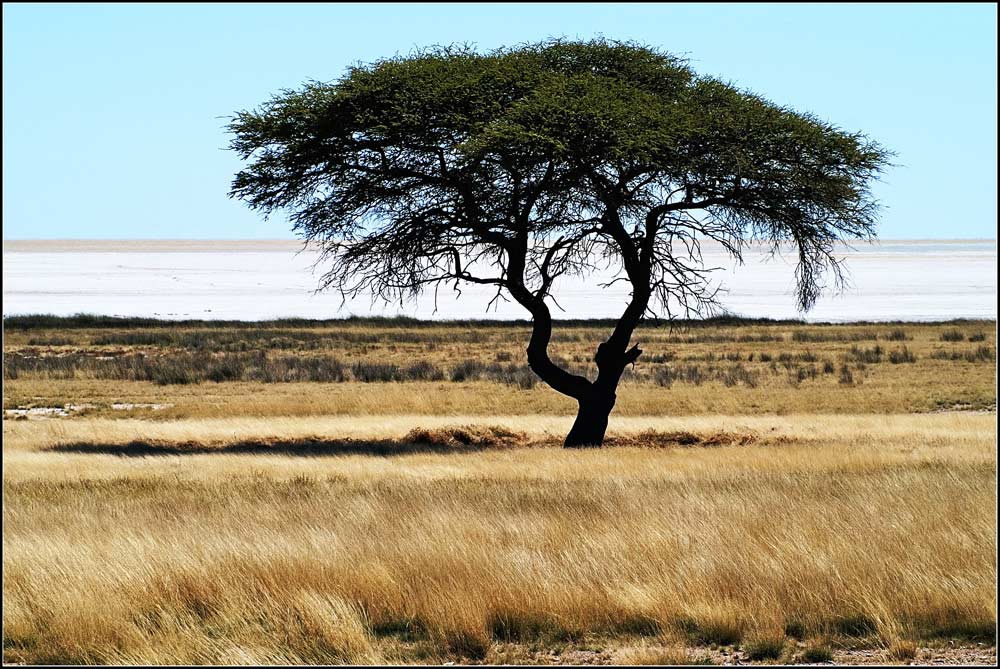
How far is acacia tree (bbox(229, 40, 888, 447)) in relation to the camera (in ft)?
71.7

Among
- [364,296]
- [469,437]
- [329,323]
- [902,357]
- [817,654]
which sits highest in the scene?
[364,296]

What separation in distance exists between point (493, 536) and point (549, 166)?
11.8 metres

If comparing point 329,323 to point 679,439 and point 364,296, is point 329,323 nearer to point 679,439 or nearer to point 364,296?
point 364,296

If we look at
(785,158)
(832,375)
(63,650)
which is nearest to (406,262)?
(785,158)

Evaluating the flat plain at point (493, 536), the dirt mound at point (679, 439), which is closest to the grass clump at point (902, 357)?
the flat plain at point (493, 536)

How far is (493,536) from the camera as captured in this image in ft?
37.0

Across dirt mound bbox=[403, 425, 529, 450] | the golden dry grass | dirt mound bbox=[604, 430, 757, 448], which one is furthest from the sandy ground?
the golden dry grass

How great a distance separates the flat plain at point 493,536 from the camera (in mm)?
8516

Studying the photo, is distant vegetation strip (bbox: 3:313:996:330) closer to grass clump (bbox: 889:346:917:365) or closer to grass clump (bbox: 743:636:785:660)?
grass clump (bbox: 889:346:917:365)

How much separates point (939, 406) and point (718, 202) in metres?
11.5

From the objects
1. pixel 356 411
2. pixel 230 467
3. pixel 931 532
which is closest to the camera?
pixel 931 532

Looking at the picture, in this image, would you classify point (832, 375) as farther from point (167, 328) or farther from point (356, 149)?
point (167, 328)

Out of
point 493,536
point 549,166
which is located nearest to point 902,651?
point 493,536

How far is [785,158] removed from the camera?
2278 cm
